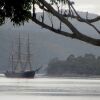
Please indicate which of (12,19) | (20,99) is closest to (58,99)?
(20,99)

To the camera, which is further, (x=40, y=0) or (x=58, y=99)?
(x=58, y=99)

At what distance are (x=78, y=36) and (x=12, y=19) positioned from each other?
87.7 inches

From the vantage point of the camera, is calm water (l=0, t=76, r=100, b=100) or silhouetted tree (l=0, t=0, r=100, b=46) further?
calm water (l=0, t=76, r=100, b=100)

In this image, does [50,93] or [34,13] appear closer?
[34,13]

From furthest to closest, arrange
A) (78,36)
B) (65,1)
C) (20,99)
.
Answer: (20,99) → (65,1) → (78,36)

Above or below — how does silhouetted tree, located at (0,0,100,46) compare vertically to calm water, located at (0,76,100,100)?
above

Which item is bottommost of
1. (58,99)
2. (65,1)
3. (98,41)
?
(58,99)

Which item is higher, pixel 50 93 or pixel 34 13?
pixel 34 13

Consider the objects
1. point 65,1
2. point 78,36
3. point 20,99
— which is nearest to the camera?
point 78,36

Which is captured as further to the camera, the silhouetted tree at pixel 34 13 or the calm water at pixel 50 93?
the calm water at pixel 50 93

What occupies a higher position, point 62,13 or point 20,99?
point 62,13

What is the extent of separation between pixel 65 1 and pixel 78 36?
1.28 metres

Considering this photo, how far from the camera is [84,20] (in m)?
13.3

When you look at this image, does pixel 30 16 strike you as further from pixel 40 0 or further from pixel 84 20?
pixel 84 20
